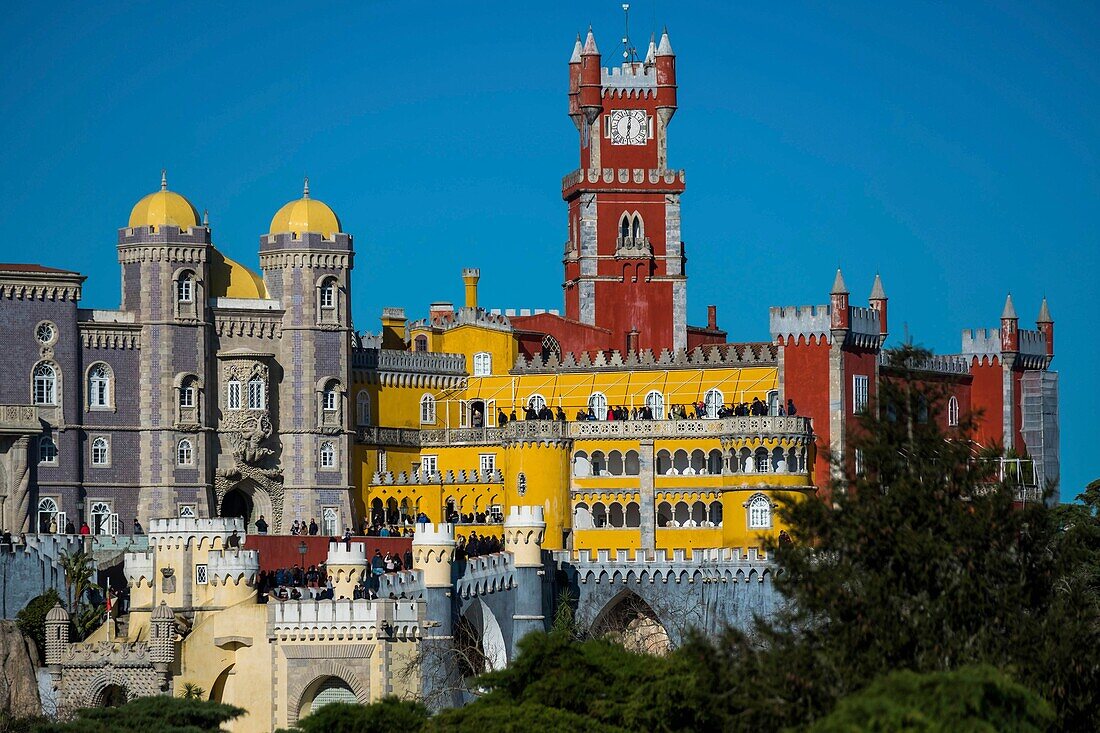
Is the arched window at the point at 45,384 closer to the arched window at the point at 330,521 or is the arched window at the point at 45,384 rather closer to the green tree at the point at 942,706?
the arched window at the point at 330,521

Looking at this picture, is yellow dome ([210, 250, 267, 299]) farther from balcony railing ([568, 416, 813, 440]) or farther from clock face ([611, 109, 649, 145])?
clock face ([611, 109, 649, 145])

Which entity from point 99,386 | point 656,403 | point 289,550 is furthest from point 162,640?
point 656,403

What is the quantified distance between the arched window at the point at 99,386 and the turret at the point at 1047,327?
136ft

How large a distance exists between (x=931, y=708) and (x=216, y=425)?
53550 millimetres

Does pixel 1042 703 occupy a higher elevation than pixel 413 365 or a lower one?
lower

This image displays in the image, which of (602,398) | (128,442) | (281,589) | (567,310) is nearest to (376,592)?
(281,589)

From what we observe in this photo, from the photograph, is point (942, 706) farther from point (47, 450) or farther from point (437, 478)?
point (437, 478)

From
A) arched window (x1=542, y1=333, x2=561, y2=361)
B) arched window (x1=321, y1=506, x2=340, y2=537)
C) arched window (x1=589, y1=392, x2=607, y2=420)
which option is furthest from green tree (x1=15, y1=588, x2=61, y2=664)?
arched window (x1=542, y1=333, x2=561, y2=361)

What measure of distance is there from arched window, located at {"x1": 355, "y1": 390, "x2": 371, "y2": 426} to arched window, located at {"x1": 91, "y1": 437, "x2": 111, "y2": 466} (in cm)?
1148

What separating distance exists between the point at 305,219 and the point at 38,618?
2299cm

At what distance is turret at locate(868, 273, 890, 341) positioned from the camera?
103250mm

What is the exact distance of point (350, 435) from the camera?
100438 mm

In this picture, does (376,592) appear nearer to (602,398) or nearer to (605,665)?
(605,665)

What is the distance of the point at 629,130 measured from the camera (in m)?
114
